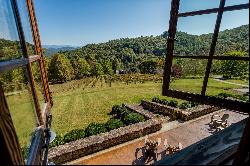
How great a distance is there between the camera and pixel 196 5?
7.04 ft

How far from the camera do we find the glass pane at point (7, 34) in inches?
64.5

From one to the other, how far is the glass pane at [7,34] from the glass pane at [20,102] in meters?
0.14

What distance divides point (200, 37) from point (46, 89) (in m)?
1.92

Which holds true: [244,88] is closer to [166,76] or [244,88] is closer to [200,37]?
[200,37]

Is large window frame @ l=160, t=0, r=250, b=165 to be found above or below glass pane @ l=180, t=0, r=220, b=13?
below

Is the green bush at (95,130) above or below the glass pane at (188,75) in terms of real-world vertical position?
below

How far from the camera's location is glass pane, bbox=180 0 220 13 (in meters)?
2.01

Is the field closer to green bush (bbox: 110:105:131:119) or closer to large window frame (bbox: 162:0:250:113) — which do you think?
large window frame (bbox: 162:0:250:113)

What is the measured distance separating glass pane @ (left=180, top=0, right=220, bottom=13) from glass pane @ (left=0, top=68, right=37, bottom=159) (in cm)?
163

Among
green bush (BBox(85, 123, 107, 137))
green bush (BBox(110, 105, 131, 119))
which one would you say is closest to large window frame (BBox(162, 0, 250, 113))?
green bush (BBox(85, 123, 107, 137))

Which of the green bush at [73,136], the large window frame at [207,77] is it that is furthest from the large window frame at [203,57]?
the green bush at [73,136]

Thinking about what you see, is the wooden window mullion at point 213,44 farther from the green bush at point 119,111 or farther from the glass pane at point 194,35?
the green bush at point 119,111

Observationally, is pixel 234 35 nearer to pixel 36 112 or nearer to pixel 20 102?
pixel 20 102

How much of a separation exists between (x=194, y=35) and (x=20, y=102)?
1.67 metres
